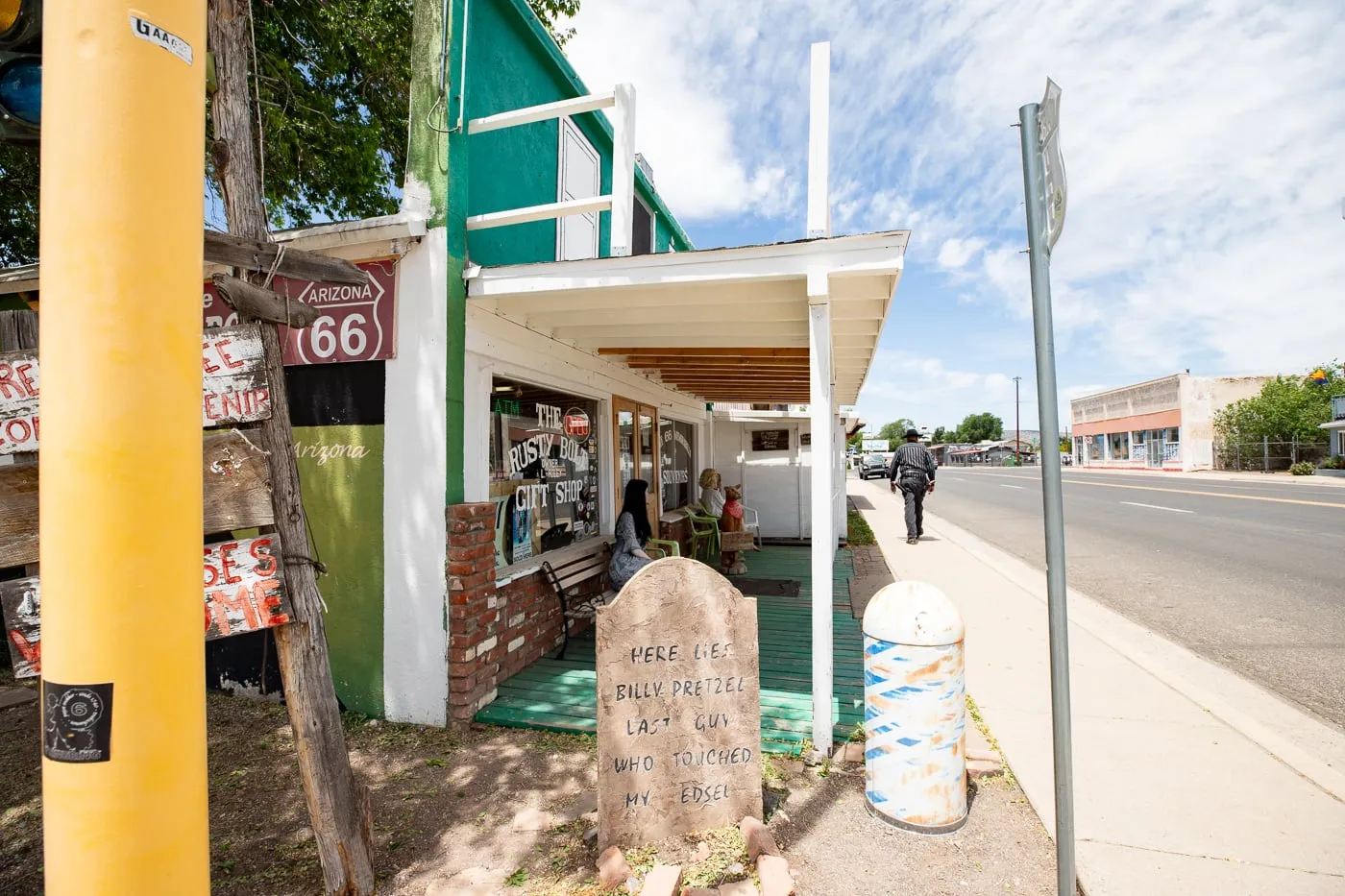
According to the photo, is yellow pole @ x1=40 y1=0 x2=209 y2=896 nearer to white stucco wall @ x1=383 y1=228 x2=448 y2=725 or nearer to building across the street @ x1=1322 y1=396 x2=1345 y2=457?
white stucco wall @ x1=383 y1=228 x2=448 y2=725

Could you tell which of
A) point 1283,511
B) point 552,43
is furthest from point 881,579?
point 1283,511

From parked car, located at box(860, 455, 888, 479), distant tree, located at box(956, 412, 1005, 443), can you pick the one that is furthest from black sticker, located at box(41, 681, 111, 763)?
distant tree, located at box(956, 412, 1005, 443)

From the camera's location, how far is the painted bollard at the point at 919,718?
303cm

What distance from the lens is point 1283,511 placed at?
14.4m

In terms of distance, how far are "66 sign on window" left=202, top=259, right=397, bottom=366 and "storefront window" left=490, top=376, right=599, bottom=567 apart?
3.22 feet

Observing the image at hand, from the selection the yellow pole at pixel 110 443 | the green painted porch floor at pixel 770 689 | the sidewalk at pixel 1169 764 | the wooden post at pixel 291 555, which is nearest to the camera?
the yellow pole at pixel 110 443

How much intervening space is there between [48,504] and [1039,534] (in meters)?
14.8

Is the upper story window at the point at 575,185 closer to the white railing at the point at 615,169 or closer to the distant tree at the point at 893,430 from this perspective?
the white railing at the point at 615,169

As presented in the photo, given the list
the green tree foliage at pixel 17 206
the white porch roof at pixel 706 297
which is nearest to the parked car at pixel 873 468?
the white porch roof at pixel 706 297

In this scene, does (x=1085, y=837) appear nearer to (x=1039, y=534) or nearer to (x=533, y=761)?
(x=533, y=761)

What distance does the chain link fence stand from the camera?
35.0 metres

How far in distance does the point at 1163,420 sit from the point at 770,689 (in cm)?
4978

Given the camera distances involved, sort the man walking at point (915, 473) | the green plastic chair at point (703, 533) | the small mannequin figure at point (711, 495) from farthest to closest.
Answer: the man walking at point (915, 473)
the small mannequin figure at point (711, 495)
the green plastic chair at point (703, 533)

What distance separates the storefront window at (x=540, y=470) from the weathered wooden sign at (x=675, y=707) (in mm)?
1999
